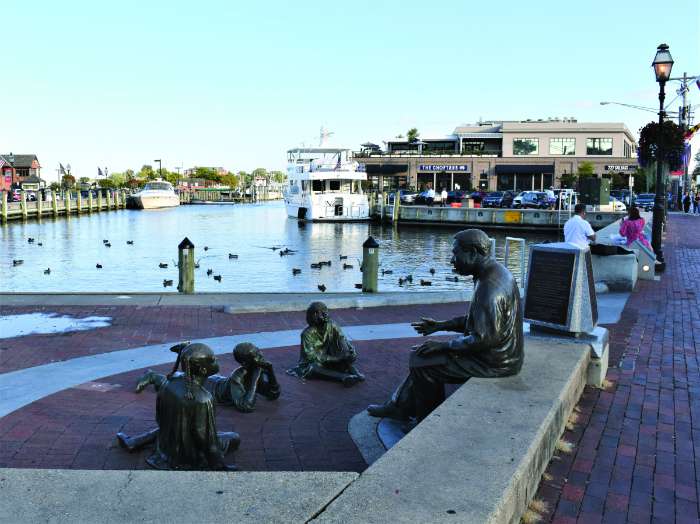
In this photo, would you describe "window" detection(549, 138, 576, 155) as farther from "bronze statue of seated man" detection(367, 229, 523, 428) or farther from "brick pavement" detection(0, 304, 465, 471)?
"bronze statue of seated man" detection(367, 229, 523, 428)

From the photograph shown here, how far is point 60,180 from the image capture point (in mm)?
127562

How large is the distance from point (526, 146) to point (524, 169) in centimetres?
303

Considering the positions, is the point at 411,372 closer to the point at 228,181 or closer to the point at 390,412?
the point at 390,412

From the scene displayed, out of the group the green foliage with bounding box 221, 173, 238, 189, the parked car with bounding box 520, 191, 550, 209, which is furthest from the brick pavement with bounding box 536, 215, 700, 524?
the green foliage with bounding box 221, 173, 238, 189

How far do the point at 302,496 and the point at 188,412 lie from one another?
1.45 meters

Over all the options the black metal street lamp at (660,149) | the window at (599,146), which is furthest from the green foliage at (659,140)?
the window at (599,146)

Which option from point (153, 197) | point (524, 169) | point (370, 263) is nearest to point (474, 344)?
point (370, 263)

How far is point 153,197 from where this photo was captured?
84500mm

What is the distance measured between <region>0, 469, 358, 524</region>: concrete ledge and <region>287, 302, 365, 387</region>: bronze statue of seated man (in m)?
3.33

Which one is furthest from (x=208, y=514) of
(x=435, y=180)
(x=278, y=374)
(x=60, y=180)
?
(x=60, y=180)

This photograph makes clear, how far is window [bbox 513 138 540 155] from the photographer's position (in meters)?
81.0

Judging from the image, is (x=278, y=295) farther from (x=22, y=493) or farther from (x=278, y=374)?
(x=22, y=493)

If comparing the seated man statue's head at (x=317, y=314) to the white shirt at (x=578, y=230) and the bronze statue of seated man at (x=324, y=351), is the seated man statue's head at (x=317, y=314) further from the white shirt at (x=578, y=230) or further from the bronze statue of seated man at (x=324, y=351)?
the white shirt at (x=578, y=230)

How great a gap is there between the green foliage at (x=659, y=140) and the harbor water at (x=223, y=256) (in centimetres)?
684
